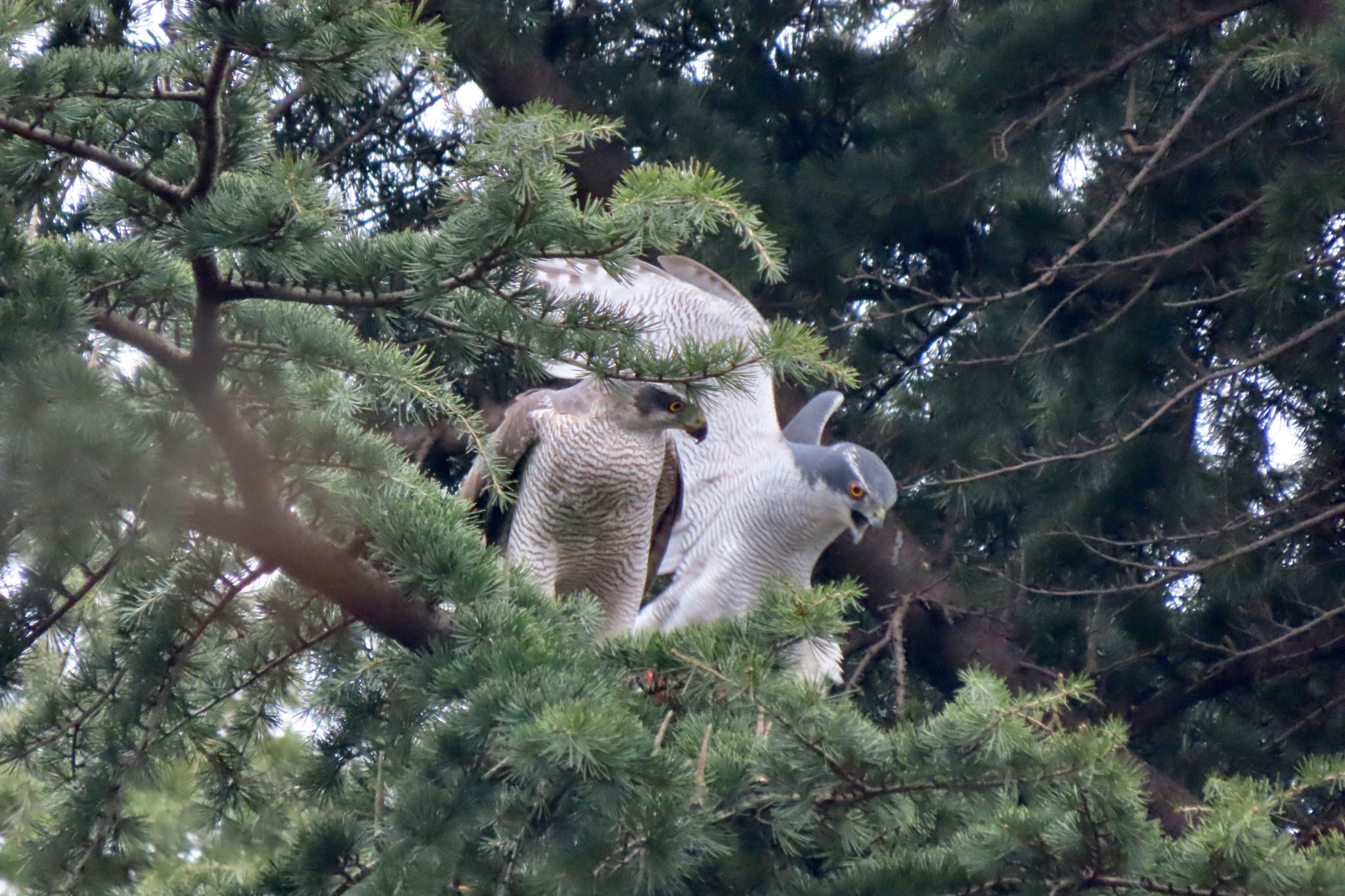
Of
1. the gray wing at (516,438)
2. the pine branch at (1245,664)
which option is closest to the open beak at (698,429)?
the gray wing at (516,438)

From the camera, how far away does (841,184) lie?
5.54 meters

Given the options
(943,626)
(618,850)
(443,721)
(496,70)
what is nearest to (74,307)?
(443,721)

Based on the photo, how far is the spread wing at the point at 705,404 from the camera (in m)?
4.64

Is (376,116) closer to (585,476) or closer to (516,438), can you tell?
(516,438)

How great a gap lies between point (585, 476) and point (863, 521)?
89 centimetres

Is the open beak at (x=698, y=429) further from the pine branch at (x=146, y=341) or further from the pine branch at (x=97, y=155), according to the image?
the pine branch at (x=97, y=155)

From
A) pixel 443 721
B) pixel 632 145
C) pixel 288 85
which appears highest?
pixel 632 145

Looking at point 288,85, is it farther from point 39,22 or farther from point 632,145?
point 632,145

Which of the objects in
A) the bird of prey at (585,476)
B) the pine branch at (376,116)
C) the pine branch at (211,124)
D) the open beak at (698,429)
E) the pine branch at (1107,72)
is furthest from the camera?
the pine branch at (376,116)

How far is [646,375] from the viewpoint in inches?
94.0

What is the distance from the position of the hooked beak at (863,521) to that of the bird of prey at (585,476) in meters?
0.59

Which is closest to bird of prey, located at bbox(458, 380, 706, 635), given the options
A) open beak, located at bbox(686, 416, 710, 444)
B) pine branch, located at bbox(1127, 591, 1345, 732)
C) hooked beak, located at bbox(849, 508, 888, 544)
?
open beak, located at bbox(686, 416, 710, 444)

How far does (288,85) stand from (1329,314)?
4.07m

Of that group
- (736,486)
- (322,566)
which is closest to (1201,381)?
(736,486)
